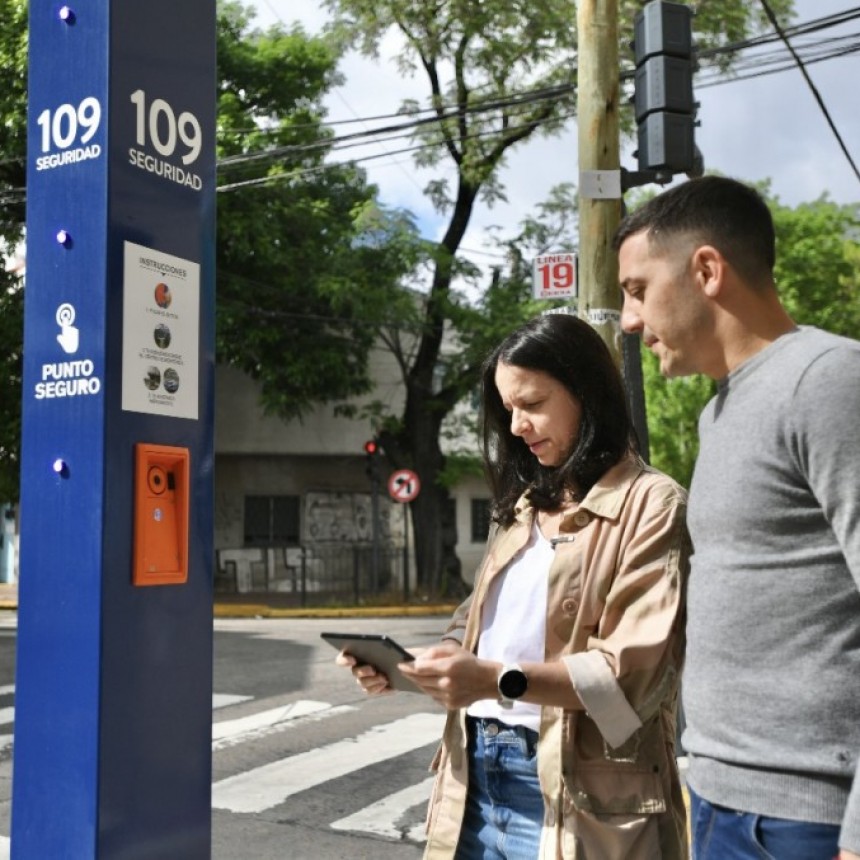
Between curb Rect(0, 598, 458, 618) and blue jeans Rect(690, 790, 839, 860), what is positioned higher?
blue jeans Rect(690, 790, 839, 860)

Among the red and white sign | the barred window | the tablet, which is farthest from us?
the barred window

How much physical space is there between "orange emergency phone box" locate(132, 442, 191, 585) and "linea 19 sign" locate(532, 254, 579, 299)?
5771 mm

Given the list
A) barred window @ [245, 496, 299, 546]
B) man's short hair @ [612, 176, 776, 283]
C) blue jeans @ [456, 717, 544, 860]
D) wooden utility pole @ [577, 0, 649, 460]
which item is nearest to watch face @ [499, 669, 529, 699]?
blue jeans @ [456, 717, 544, 860]

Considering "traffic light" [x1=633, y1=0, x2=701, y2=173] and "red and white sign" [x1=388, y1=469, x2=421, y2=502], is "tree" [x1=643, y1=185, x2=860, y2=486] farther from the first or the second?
"traffic light" [x1=633, y1=0, x2=701, y2=173]

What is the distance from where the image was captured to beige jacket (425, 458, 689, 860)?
7.45 ft

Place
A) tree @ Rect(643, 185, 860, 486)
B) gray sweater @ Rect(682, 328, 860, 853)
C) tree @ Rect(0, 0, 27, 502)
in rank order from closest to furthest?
gray sweater @ Rect(682, 328, 860, 853)
tree @ Rect(0, 0, 27, 502)
tree @ Rect(643, 185, 860, 486)

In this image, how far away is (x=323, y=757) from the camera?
801 centimetres

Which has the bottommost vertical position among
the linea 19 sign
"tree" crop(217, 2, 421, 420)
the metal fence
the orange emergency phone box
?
the metal fence

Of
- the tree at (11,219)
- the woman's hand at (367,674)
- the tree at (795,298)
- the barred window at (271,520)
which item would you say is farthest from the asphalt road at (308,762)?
the tree at (795,298)

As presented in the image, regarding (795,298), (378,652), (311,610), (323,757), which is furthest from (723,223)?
(795,298)

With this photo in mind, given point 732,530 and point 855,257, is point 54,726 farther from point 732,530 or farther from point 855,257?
point 855,257

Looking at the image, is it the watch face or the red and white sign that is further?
the red and white sign

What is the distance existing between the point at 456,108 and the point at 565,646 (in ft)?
68.9

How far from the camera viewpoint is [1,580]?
2928 centimetres
